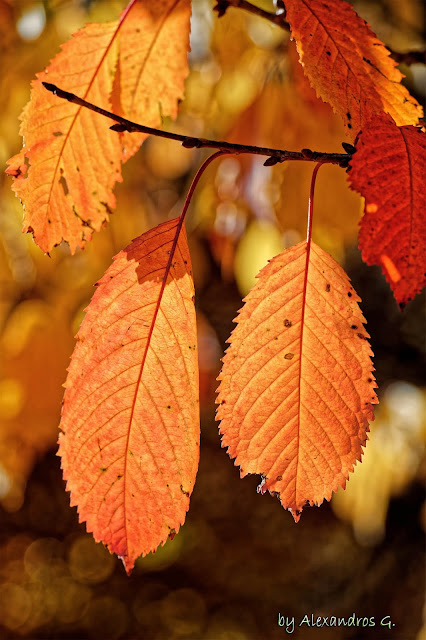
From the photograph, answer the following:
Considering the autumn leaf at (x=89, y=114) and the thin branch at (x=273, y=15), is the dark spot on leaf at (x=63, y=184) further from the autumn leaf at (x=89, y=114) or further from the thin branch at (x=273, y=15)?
the thin branch at (x=273, y=15)

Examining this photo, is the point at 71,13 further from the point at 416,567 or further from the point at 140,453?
the point at 416,567

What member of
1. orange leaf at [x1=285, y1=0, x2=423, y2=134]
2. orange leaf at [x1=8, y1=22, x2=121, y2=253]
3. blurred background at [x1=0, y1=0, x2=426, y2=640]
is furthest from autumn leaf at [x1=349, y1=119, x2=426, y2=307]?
blurred background at [x1=0, y1=0, x2=426, y2=640]

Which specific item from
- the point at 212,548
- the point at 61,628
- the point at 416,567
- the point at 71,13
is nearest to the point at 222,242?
the point at 71,13

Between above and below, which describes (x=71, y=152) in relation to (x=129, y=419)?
above

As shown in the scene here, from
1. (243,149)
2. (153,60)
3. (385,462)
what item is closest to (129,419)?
(243,149)

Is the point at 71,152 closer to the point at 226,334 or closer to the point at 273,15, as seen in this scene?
the point at 273,15
